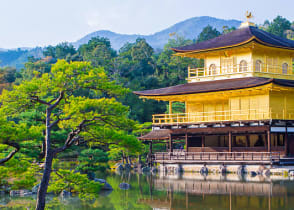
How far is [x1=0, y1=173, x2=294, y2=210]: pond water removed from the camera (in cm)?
1636

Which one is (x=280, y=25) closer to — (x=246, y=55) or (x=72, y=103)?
(x=246, y=55)

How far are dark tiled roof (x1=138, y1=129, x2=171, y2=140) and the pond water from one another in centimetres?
1023

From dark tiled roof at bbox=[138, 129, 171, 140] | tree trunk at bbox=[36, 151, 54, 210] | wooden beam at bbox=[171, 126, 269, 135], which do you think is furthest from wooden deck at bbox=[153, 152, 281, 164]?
tree trunk at bbox=[36, 151, 54, 210]

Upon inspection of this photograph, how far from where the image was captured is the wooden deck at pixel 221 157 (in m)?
27.3

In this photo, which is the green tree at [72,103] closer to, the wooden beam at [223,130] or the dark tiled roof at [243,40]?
the wooden beam at [223,130]

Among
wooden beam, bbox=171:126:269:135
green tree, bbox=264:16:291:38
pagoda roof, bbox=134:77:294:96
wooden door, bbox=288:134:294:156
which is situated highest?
green tree, bbox=264:16:291:38

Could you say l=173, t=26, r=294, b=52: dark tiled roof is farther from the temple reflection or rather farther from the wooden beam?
the temple reflection

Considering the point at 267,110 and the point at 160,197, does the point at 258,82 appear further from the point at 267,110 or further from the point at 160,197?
the point at 160,197

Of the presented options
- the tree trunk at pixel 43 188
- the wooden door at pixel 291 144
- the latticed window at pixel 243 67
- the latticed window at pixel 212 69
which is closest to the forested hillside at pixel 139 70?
the latticed window at pixel 212 69

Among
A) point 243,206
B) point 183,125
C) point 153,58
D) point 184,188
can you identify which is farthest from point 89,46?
point 243,206

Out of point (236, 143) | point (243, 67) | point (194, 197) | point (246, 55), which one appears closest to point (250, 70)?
point (243, 67)

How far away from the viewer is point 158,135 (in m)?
34.8

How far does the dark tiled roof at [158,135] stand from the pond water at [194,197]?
33.6 ft

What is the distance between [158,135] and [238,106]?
6.69 m
